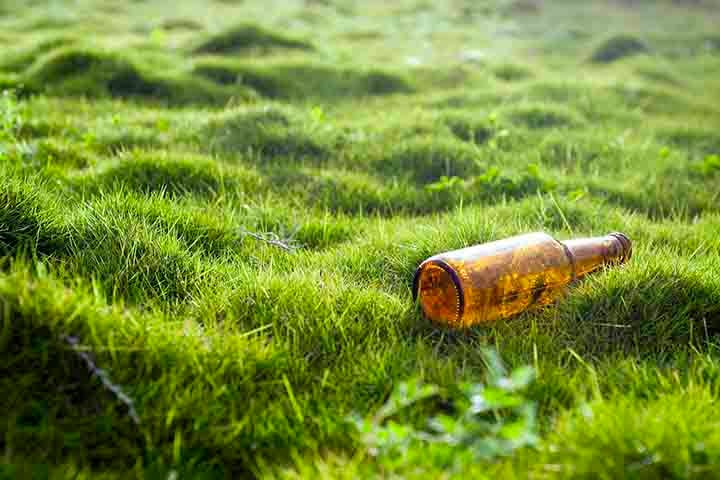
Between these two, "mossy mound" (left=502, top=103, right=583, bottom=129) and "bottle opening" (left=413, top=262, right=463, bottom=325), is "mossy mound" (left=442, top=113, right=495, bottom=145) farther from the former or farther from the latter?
"bottle opening" (left=413, top=262, right=463, bottom=325)

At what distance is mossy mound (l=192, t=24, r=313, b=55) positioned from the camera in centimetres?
833

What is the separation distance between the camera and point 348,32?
11828mm

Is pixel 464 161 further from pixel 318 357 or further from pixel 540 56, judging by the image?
pixel 540 56

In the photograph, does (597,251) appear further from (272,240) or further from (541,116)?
(541,116)

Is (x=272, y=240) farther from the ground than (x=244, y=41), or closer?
closer

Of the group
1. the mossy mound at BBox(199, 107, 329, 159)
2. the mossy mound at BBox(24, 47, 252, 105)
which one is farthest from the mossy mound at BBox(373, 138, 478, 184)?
the mossy mound at BBox(24, 47, 252, 105)

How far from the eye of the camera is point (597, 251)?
302 centimetres

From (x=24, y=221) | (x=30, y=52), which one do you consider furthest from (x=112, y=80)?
(x=24, y=221)

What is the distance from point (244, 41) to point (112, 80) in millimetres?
2398

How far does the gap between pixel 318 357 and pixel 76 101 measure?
4.65 m

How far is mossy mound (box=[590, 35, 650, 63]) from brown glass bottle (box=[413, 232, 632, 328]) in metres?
9.73

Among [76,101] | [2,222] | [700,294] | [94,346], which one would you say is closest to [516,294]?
[700,294]

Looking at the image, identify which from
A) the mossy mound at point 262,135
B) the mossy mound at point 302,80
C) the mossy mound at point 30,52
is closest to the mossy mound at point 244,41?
the mossy mound at point 302,80

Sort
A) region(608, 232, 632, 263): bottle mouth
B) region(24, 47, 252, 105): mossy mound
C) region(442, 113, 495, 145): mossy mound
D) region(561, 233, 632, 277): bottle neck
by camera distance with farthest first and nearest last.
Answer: region(24, 47, 252, 105): mossy mound → region(442, 113, 495, 145): mossy mound → region(608, 232, 632, 263): bottle mouth → region(561, 233, 632, 277): bottle neck
